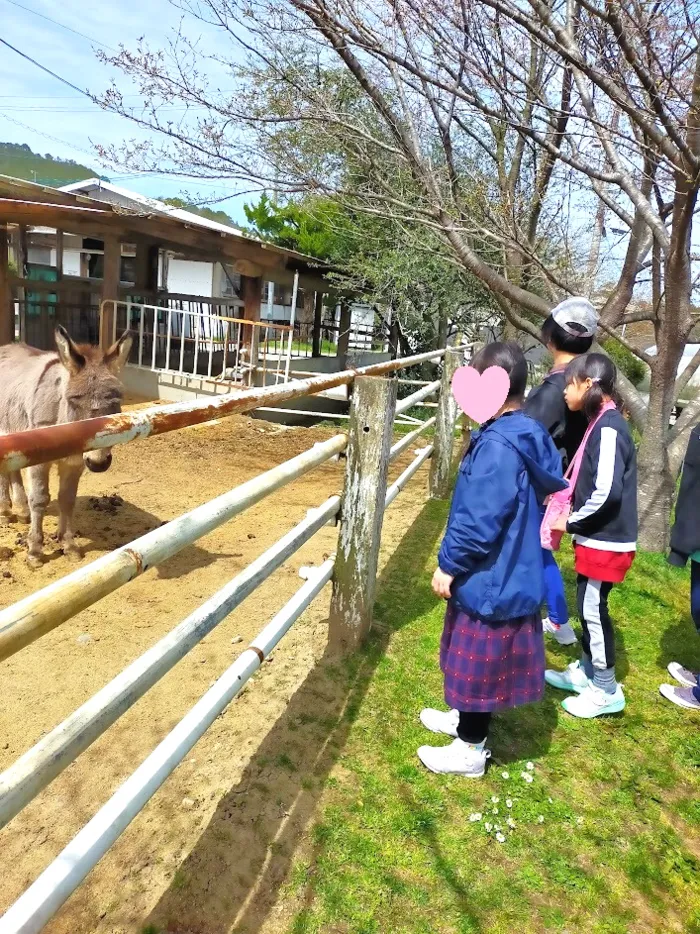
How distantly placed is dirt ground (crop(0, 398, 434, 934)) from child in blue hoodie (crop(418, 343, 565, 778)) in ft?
2.40

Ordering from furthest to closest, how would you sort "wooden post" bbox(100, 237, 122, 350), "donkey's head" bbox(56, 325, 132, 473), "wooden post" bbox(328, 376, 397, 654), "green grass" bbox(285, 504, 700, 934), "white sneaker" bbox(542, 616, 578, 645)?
"wooden post" bbox(100, 237, 122, 350)
"donkey's head" bbox(56, 325, 132, 473)
"white sneaker" bbox(542, 616, 578, 645)
"wooden post" bbox(328, 376, 397, 654)
"green grass" bbox(285, 504, 700, 934)

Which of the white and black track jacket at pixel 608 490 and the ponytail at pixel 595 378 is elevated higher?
the ponytail at pixel 595 378

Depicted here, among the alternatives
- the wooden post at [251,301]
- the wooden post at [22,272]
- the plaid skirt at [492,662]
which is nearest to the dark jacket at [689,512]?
the plaid skirt at [492,662]

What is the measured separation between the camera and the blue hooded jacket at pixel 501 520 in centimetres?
205

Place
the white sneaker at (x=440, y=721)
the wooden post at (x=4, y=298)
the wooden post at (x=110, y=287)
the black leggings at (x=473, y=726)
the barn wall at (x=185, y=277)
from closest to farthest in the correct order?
the black leggings at (x=473, y=726) < the white sneaker at (x=440, y=721) < the wooden post at (x=4, y=298) < the wooden post at (x=110, y=287) < the barn wall at (x=185, y=277)

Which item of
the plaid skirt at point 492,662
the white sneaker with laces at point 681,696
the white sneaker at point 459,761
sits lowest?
the white sneaker with laces at point 681,696

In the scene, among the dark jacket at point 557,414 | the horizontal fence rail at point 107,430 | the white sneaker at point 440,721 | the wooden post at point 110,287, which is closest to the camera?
the horizontal fence rail at point 107,430

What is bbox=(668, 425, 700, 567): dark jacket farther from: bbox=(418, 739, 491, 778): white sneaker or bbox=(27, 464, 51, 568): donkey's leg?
bbox=(27, 464, 51, 568): donkey's leg

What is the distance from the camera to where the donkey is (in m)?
4.24

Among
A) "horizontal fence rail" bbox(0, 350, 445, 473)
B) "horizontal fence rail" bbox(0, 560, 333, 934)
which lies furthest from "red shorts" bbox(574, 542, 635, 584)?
"horizontal fence rail" bbox(0, 350, 445, 473)

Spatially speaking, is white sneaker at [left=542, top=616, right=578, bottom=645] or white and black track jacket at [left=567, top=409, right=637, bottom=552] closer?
white and black track jacket at [left=567, top=409, right=637, bottom=552]

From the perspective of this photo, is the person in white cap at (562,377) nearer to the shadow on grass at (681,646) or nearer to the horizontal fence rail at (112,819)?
the shadow on grass at (681,646)

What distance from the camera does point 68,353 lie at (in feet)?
13.8

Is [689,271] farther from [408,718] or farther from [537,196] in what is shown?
[408,718]
